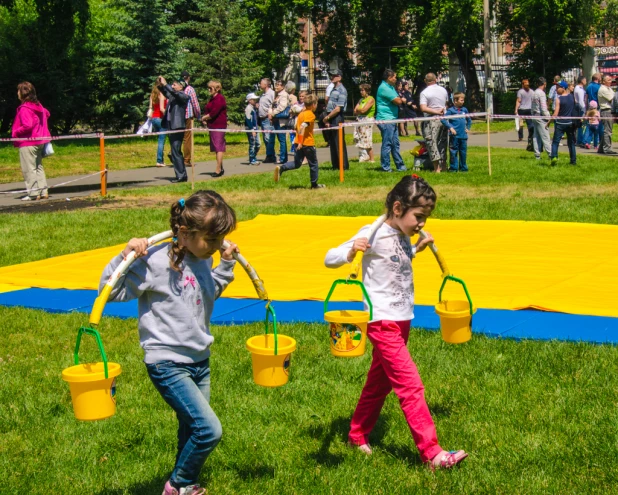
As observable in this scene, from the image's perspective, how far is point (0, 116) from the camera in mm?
33625

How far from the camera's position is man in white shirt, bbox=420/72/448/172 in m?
18.4

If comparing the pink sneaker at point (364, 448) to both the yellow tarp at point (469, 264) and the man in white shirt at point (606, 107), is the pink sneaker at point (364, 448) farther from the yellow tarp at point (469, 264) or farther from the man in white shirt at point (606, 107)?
the man in white shirt at point (606, 107)

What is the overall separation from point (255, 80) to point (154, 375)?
3103cm

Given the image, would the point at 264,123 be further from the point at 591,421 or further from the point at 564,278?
the point at 591,421

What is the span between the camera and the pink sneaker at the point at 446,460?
463cm

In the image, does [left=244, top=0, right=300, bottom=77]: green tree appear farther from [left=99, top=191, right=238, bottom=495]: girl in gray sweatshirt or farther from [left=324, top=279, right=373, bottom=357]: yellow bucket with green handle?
[left=99, top=191, right=238, bottom=495]: girl in gray sweatshirt

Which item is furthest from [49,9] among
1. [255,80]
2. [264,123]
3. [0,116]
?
[264,123]

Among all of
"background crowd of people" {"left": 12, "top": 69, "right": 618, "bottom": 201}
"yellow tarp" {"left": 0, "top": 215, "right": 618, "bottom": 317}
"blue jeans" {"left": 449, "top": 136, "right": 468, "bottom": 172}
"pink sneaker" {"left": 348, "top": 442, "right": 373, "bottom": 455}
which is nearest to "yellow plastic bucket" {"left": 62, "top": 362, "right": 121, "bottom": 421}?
"pink sneaker" {"left": 348, "top": 442, "right": 373, "bottom": 455}

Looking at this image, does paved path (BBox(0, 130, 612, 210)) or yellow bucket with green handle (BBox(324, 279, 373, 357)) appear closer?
yellow bucket with green handle (BBox(324, 279, 373, 357))

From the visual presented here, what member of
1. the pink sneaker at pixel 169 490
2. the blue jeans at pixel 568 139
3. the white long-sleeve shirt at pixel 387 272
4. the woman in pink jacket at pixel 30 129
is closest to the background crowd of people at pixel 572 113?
the blue jeans at pixel 568 139

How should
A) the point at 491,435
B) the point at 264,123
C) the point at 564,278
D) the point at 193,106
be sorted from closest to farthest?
the point at 491,435
the point at 564,278
the point at 193,106
the point at 264,123

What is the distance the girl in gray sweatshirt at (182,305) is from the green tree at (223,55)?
96.9ft

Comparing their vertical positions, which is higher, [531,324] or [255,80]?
[255,80]

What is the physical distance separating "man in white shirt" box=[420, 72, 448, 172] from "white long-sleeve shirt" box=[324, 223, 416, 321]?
1370 centimetres
